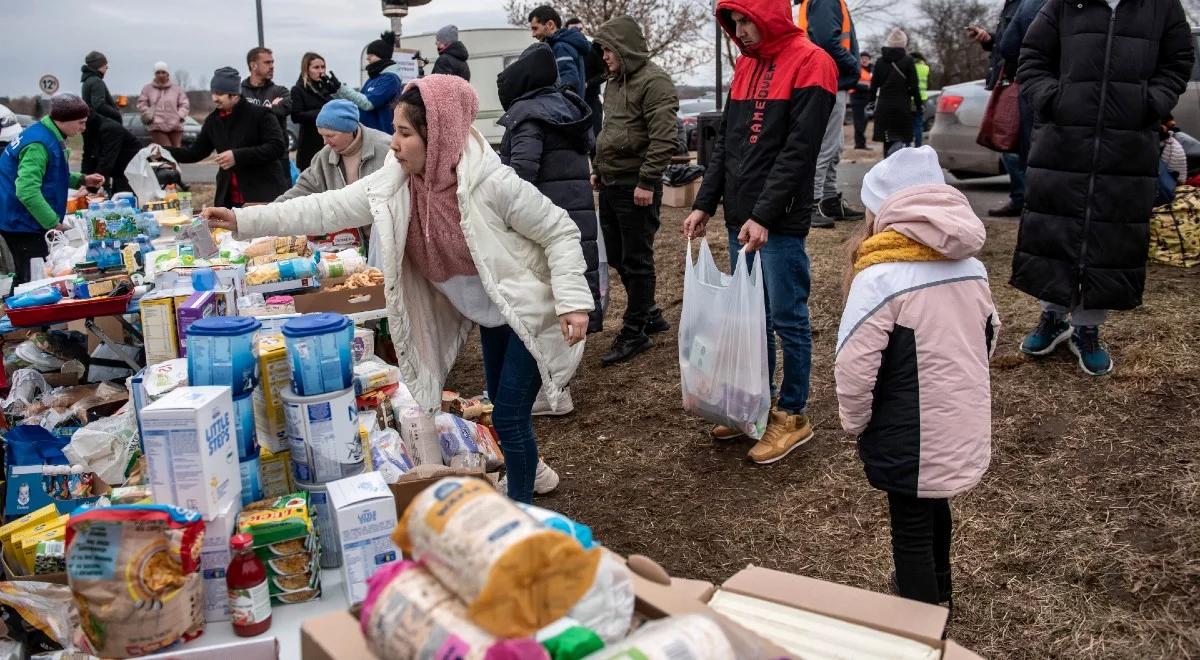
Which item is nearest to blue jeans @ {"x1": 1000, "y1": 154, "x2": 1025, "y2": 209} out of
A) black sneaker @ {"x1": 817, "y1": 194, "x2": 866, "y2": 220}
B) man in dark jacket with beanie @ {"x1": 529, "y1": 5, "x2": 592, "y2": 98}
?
black sneaker @ {"x1": 817, "y1": 194, "x2": 866, "y2": 220}

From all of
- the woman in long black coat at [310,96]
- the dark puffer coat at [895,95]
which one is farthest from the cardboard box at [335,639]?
the dark puffer coat at [895,95]

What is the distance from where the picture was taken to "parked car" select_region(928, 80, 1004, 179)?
9.38 metres

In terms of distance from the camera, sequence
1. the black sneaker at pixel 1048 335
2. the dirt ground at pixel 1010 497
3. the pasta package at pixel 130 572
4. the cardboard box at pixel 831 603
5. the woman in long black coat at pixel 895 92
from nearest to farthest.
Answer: the cardboard box at pixel 831 603 < the pasta package at pixel 130 572 < the dirt ground at pixel 1010 497 < the black sneaker at pixel 1048 335 < the woman in long black coat at pixel 895 92

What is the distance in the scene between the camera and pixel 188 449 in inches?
76.1

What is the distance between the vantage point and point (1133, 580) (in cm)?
311

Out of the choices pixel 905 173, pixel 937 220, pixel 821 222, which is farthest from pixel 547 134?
pixel 821 222

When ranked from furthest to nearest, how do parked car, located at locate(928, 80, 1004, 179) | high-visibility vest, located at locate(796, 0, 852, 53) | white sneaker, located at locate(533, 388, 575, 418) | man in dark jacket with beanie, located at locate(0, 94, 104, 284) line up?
1. parked car, located at locate(928, 80, 1004, 179)
2. high-visibility vest, located at locate(796, 0, 852, 53)
3. man in dark jacket with beanie, located at locate(0, 94, 104, 284)
4. white sneaker, located at locate(533, 388, 575, 418)

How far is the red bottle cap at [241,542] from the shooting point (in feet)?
6.45

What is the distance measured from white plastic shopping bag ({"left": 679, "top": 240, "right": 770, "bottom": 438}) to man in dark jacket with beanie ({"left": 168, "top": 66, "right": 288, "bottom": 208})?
4139mm

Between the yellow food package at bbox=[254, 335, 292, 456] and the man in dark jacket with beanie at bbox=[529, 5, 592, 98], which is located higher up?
the man in dark jacket with beanie at bbox=[529, 5, 592, 98]

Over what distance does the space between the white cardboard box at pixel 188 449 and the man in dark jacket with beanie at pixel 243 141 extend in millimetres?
5286

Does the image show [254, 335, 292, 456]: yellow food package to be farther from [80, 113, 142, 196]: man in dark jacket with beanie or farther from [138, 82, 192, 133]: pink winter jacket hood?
[138, 82, 192, 133]: pink winter jacket hood

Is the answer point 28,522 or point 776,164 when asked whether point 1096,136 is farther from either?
point 28,522

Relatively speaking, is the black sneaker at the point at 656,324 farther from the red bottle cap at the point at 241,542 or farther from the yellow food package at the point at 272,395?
the red bottle cap at the point at 241,542
